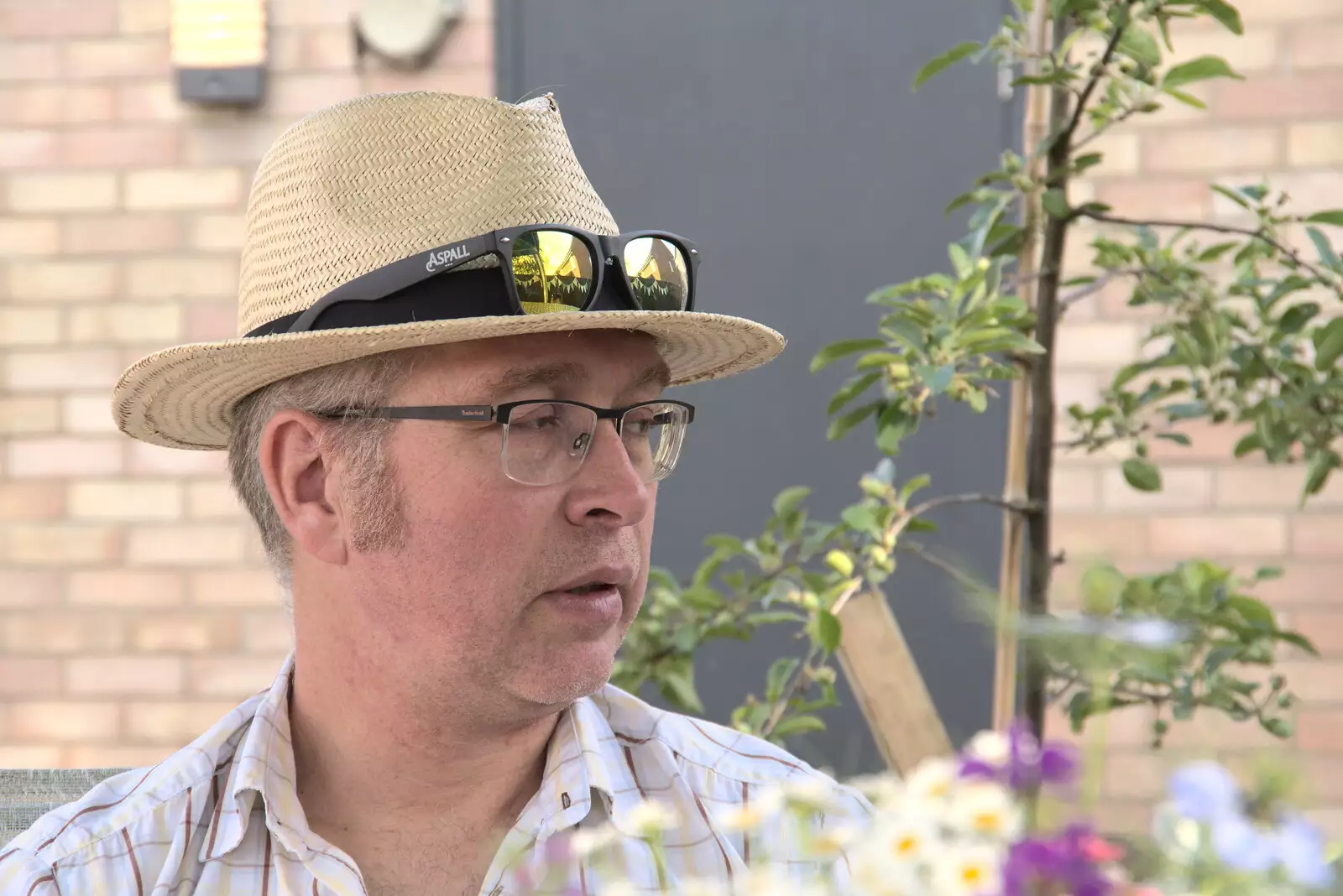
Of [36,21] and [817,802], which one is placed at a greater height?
[36,21]

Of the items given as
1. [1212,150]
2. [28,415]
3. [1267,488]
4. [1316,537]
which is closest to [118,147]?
[28,415]

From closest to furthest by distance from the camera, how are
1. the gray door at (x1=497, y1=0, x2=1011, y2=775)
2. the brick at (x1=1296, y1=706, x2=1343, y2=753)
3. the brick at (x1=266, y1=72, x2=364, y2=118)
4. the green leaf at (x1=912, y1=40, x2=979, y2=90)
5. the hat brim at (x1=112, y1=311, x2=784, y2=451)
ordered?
the hat brim at (x1=112, y1=311, x2=784, y2=451) → the green leaf at (x1=912, y1=40, x2=979, y2=90) → the brick at (x1=1296, y1=706, x2=1343, y2=753) → the gray door at (x1=497, y1=0, x2=1011, y2=775) → the brick at (x1=266, y1=72, x2=364, y2=118)

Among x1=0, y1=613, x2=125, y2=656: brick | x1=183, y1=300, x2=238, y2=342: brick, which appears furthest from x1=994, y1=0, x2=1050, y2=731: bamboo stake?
x1=0, y1=613, x2=125, y2=656: brick

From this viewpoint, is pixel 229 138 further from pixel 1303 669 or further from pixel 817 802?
pixel 817 802

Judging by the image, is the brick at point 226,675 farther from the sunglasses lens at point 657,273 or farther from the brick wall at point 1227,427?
the sunglasses lens at point 657,273

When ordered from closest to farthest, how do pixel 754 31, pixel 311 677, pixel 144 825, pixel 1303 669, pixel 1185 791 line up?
pixel 1185 791, pixel 144 825, pixel 311 677, pixel 1303 669, pixel 754 31

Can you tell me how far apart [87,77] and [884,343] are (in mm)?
2233

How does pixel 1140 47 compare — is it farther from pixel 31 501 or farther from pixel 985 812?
pixel 31 501

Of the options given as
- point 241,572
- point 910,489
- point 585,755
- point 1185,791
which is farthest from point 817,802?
point 241,572

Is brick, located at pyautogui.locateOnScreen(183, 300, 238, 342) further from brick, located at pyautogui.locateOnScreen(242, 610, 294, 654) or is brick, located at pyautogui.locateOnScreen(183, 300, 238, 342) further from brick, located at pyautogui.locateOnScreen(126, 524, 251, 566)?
brick, located at pyautogui.locateOnScreen(242, 610, 294, 654)

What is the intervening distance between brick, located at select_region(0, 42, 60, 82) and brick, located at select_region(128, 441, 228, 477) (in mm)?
864

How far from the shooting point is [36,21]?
11.2 feet

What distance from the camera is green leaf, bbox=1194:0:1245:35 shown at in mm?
1902

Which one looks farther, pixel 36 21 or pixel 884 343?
pixel 36 21
